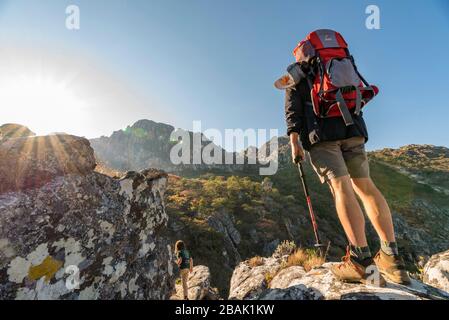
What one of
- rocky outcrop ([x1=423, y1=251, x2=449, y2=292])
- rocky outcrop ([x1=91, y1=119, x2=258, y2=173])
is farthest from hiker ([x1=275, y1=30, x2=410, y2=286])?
rocky outcrop ([x1=91, y1=119, x2=258, y2=173])

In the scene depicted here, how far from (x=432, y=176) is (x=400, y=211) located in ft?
103

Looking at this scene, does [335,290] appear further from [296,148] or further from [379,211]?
[296,148]

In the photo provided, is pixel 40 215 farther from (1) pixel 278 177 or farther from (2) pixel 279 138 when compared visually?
(2) pixel 279 138

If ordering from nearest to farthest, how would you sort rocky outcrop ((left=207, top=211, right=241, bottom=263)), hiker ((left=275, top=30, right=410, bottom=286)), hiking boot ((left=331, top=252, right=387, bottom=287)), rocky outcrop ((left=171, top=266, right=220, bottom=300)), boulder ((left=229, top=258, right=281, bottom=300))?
hiking boot ((left=331, top=252, right=387, bottom=287)) < hiker ((left=275, top=30, right=410, bottom=286)) < boulder ((left=229, top=258, right=281, bottom=300)) < rocky outcrop ((left=171, top=266, right=220, bottom=300)) < rocky outcrop ((left=207, top=211, right=241, bottom=263))

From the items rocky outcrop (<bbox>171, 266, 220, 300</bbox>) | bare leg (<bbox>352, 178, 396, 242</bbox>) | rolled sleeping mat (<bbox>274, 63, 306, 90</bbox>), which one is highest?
rolled sleeping mat (<bbox>274, 63, 306, 90</bbox>)

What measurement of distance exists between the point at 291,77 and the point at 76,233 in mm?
3682

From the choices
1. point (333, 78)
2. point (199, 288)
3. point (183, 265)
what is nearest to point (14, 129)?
point (183, 265)

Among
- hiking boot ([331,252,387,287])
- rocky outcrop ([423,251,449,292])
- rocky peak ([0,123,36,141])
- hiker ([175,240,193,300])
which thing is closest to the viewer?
hiking boot ([331,252,387,287])

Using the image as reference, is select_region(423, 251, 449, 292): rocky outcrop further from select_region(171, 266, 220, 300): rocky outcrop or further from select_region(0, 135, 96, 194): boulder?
select_region(171, 266, 220, 300): rocky outcrop

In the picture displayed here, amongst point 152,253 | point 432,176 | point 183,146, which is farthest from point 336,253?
point 183,146

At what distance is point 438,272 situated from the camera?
15.7 feet

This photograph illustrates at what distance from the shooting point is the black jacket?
143 inches

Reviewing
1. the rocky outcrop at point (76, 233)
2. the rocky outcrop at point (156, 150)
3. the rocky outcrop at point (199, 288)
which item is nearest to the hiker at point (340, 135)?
the rocky outcrop at point (76, 233)

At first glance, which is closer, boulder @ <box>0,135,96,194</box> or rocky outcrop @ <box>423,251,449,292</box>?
boulder @ <box>0,135,96,194</box>
